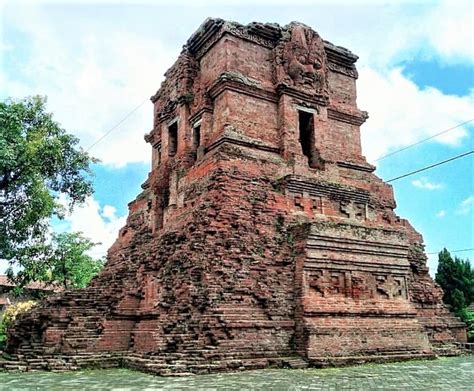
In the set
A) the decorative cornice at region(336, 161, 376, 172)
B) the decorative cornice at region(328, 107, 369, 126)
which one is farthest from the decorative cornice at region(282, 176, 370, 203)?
the decorative cornice at region(328, 107, 369, 126)

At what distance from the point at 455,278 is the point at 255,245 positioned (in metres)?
16.8

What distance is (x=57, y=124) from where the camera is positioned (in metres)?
17.4

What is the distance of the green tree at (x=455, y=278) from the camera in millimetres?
25391

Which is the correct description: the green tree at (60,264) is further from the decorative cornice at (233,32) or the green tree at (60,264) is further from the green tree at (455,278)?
the green tree at (455,278)

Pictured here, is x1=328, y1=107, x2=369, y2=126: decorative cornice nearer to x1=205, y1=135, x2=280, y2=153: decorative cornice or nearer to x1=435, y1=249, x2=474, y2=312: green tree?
x1=205, y1=135, x2=280, y2=153: decorative cornice

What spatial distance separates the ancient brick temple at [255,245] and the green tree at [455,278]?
10308mm

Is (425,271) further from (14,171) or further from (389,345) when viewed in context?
(14,171)

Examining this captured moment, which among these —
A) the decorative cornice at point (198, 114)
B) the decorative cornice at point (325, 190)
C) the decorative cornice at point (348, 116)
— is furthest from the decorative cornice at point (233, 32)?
the decorative cornice at point (325, 190)

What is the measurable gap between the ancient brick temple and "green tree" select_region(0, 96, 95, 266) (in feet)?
8.92

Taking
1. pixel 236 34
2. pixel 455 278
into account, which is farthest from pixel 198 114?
pixel 455 278

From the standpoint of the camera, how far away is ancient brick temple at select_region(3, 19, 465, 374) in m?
11.5

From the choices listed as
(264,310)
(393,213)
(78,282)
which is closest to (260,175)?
(264,310)

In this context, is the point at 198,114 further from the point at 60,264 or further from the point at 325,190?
the point at 60,264

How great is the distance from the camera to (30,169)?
16234 mm
